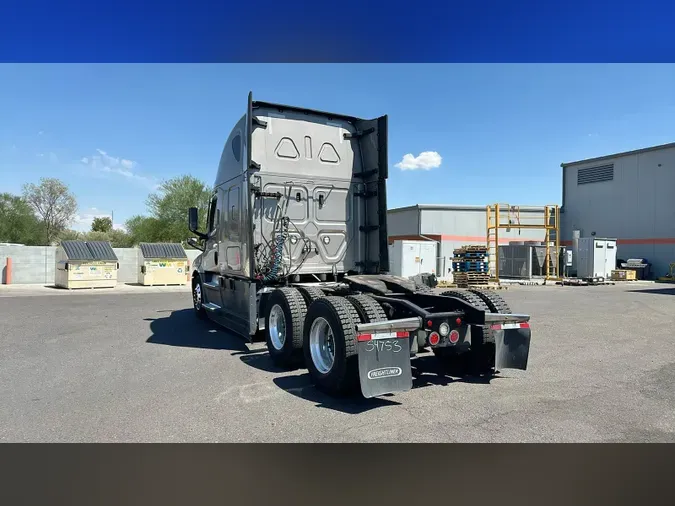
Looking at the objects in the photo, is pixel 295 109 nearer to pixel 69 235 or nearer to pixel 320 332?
pixel 320 332

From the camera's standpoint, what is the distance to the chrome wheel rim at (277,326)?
709cm

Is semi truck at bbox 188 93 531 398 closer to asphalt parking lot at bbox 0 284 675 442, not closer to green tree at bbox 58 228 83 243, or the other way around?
asphalt parking lot at bbox 0 284 675 442

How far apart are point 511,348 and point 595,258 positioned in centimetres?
2535

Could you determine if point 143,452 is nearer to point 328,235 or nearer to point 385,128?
point 328,235

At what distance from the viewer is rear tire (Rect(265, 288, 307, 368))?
6617 mm

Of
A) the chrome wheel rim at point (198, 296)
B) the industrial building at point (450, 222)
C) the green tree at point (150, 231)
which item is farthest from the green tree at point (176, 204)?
the chrome wheel rim at point (198, 296)

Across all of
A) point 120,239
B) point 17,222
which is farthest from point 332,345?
point 120,239

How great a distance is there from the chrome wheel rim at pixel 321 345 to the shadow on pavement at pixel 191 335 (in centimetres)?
249

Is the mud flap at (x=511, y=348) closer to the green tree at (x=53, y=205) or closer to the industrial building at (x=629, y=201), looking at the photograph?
the industrial building at (x=629, y=201)

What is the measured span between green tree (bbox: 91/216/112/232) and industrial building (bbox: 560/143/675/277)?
2274 inches

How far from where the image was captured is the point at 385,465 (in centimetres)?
380

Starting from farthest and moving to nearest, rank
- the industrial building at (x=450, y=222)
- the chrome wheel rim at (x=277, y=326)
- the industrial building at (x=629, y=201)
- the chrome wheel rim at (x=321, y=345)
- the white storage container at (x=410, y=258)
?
the industrial building at (x=450, y=222), the industrial building at (x=629, y=201), the white storage container at (x=410, y=258), the chrome wheel rim at (x=277, y=326), the chrome wheel rim at (x=321, y=345)

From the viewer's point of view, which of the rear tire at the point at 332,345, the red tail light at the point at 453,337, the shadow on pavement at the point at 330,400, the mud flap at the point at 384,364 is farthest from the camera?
the red tail light at the point at 453,337

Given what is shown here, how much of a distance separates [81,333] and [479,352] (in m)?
7.98
